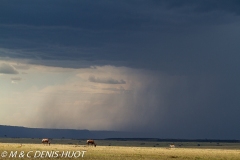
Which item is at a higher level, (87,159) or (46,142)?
(46,142)

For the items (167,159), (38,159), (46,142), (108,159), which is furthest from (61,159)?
(46,142)

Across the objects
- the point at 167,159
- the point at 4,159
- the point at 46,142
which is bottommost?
the point at 4,159

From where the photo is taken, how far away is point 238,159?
74.1 metres

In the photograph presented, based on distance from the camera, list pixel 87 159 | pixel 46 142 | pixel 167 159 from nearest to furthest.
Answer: pixel 87 159, pixel 167 159, pixel 46 142

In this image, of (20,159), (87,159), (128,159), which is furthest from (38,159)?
(128,159)

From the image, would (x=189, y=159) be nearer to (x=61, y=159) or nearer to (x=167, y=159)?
(x=167, y=159)

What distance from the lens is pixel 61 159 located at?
61.1m

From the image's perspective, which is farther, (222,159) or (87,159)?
(222,159)

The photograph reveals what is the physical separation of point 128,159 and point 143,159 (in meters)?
2.56

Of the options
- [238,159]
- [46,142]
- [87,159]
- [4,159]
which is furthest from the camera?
[46,142]

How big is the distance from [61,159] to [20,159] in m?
5.26

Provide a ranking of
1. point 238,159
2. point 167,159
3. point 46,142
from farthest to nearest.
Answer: point 46,142, point 238,159, point 167,159

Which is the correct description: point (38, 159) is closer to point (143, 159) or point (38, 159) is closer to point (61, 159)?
point (61, 159)

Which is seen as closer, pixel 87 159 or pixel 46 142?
pixel 87 159
